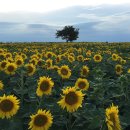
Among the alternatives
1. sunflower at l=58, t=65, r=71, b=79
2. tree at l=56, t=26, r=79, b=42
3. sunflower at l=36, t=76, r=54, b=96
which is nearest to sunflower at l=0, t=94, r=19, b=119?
sunflower at l=36, t=76, r=54, b=96

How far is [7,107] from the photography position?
4.92m

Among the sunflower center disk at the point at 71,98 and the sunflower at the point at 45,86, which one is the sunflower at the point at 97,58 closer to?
the sunflower at the point at 45,86

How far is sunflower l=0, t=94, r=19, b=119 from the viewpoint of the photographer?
4.87m

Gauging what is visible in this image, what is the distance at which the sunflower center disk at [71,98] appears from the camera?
16.2 feet

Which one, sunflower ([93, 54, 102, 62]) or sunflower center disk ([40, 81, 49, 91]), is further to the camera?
sunflower ([93, 54, 102, 62])

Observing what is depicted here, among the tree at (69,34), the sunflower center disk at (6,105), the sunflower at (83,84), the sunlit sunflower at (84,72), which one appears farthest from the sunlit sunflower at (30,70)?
the tree at (69,34)

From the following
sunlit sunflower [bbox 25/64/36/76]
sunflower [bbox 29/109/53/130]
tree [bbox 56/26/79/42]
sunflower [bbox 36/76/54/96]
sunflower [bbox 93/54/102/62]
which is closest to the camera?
sunflower [bbox 29/109/53/130]

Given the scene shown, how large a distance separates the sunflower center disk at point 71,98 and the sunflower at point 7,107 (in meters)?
0.58

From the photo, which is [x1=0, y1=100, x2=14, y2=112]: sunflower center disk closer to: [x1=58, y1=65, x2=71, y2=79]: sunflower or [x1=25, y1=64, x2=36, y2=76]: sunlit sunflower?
[x1=58, y1=65, x2=71, y2=79]: sunflower

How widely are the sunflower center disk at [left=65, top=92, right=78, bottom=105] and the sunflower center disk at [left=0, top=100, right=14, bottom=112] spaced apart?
0.64 metres

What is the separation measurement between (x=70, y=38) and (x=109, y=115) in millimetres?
72998

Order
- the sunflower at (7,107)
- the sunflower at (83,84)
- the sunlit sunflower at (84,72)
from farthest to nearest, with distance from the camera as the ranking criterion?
the sunlit sunflower at (84,72), the sunflower at (83,84), the sunflower at (7,107)

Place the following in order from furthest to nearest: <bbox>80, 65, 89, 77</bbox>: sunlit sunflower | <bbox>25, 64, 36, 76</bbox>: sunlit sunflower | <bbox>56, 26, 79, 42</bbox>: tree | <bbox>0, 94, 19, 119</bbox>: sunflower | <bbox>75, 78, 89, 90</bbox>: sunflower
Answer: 1. <bbox>56, 26, 79, 42</bbox>: tree
2. <bbox>80, 65, 89, 77</bbox>: sunlit sunflower
3. <bbox>25, 64, 36, 76</bbox>: sunlit sunflower
4. <bbox>75, 78, 89, 90</bbox>: sunflower
5. <bbox>0, 94, 19, 119</bbox>: sunflower

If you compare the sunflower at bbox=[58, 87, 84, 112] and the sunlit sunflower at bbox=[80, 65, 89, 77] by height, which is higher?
the sunflower at bbox=[58, 87, 84, 112]
